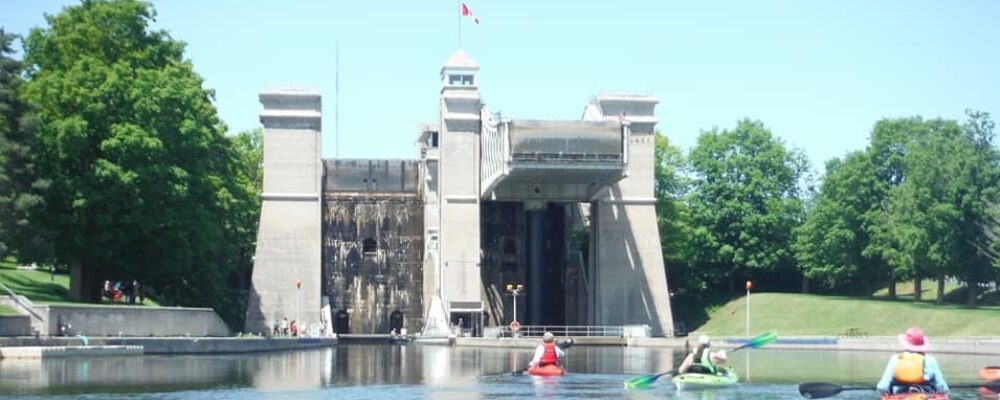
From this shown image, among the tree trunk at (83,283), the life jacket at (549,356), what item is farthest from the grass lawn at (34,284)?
the life jacket at (549,356)

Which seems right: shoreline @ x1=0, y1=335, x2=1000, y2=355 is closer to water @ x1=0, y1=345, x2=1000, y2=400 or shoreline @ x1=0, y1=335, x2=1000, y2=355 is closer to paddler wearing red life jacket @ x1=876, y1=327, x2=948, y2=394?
water @ x1=0, y1=345, x2=1000, y2=400

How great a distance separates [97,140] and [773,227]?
4452cm

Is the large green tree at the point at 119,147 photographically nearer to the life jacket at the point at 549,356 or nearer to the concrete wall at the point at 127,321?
the concrete wall at the point at 127,321

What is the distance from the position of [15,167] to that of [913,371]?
38037 mm

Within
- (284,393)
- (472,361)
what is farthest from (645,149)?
(284,393)

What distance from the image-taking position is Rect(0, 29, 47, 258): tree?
5409 centimetres

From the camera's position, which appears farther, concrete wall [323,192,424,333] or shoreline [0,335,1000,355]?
concrete wall [323,192,424,333]

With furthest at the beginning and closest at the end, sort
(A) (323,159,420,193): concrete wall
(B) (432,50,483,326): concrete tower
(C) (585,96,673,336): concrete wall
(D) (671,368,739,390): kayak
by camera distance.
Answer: (A) (323,159,420,193): concrete wall < (C) (585,96,673,336): concrete wall < (B) (432,50,483,326): concrete tower < (D) (671,368,739,390): kayak

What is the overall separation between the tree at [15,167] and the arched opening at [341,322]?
27816 millimetres

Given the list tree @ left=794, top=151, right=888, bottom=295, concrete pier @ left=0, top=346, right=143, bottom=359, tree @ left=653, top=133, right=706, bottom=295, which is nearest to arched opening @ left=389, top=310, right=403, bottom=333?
tree @ left=653, top=133, right=706, bottom=295

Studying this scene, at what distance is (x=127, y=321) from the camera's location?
5372cm

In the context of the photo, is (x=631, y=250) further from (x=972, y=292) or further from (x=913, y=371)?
(x=913, y=371)

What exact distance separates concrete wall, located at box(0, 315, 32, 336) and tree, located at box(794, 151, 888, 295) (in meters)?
48.3

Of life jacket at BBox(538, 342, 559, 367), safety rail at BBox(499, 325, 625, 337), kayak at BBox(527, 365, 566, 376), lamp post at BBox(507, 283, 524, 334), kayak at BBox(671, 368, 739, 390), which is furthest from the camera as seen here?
safety rail at BBox(499, 325, 625, 337)
